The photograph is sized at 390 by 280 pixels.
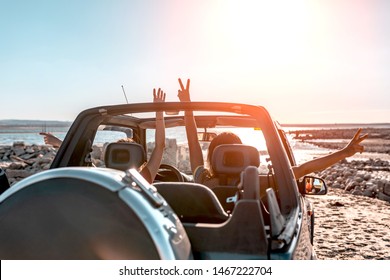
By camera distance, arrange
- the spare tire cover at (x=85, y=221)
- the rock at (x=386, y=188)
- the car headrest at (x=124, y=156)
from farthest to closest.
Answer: the rock at (x=386, y=188), the car headrest at (x=124, y=156), the spare tire cover at (x=85, y=221)

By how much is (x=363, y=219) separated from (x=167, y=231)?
8754 millimetres

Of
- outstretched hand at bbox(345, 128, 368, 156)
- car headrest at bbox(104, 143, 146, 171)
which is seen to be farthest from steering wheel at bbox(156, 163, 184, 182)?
car headrest at bbox(104, 143, 146, 171)

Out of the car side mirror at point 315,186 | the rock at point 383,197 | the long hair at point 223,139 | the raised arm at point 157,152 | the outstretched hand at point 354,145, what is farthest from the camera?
the rock at point 383,197

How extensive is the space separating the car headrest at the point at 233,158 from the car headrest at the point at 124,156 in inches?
21.8

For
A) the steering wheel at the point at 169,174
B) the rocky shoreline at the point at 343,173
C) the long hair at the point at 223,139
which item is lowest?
the rocky shoreline at the point at 343,173

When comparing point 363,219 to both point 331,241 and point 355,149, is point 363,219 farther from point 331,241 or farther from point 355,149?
point 355,149

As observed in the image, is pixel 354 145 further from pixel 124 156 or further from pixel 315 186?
pixel 124 156

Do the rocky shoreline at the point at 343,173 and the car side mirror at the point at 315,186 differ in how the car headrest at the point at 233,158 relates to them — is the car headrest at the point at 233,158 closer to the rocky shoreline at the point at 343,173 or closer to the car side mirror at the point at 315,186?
the car side mirror at the point at 315,186

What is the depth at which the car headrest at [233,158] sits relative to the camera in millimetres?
2883

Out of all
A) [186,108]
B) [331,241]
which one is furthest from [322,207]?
[186,108]

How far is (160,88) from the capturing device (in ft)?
14.3

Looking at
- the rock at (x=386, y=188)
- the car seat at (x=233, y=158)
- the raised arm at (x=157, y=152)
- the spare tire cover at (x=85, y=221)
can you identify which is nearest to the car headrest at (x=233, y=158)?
the car seat at (x=233, y=158)

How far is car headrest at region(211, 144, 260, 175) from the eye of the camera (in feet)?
9.46

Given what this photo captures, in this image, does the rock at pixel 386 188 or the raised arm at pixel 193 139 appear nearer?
the raised arm at pixel 193 139
